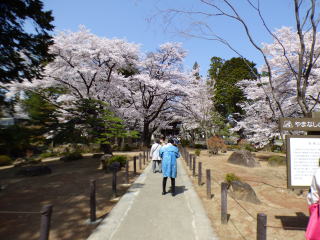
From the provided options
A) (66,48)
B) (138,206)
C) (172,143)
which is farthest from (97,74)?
(138,206)

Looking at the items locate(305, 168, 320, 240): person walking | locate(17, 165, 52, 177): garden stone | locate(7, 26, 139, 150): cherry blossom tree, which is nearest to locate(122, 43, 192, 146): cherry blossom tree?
locate(7, 26, 139, 150): cherry blossom tree

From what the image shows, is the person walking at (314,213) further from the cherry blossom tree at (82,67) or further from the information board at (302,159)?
the cherry blossom tree at (82,67)

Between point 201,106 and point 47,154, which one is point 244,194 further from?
point 201,106

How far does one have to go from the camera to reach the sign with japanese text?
4.64m

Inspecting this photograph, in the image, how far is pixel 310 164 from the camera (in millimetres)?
4473

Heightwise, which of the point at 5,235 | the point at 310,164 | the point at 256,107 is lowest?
the point at 5,235

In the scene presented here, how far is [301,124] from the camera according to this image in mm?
4664

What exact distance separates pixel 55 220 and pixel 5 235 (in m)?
1.00

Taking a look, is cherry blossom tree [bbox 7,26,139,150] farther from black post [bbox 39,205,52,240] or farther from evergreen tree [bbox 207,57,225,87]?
evergreen tree [bbox 207,57,225,87]

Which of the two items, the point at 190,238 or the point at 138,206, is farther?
the point at 138,206

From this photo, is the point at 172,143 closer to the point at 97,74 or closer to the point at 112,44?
the point at 97,74

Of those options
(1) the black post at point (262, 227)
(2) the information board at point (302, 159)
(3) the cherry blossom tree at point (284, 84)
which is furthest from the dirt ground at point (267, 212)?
(3) the cherry blossom tree at point (284, 84)

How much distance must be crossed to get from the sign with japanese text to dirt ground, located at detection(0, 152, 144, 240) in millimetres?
4670

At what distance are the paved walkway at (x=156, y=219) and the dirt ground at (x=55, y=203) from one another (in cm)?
42
